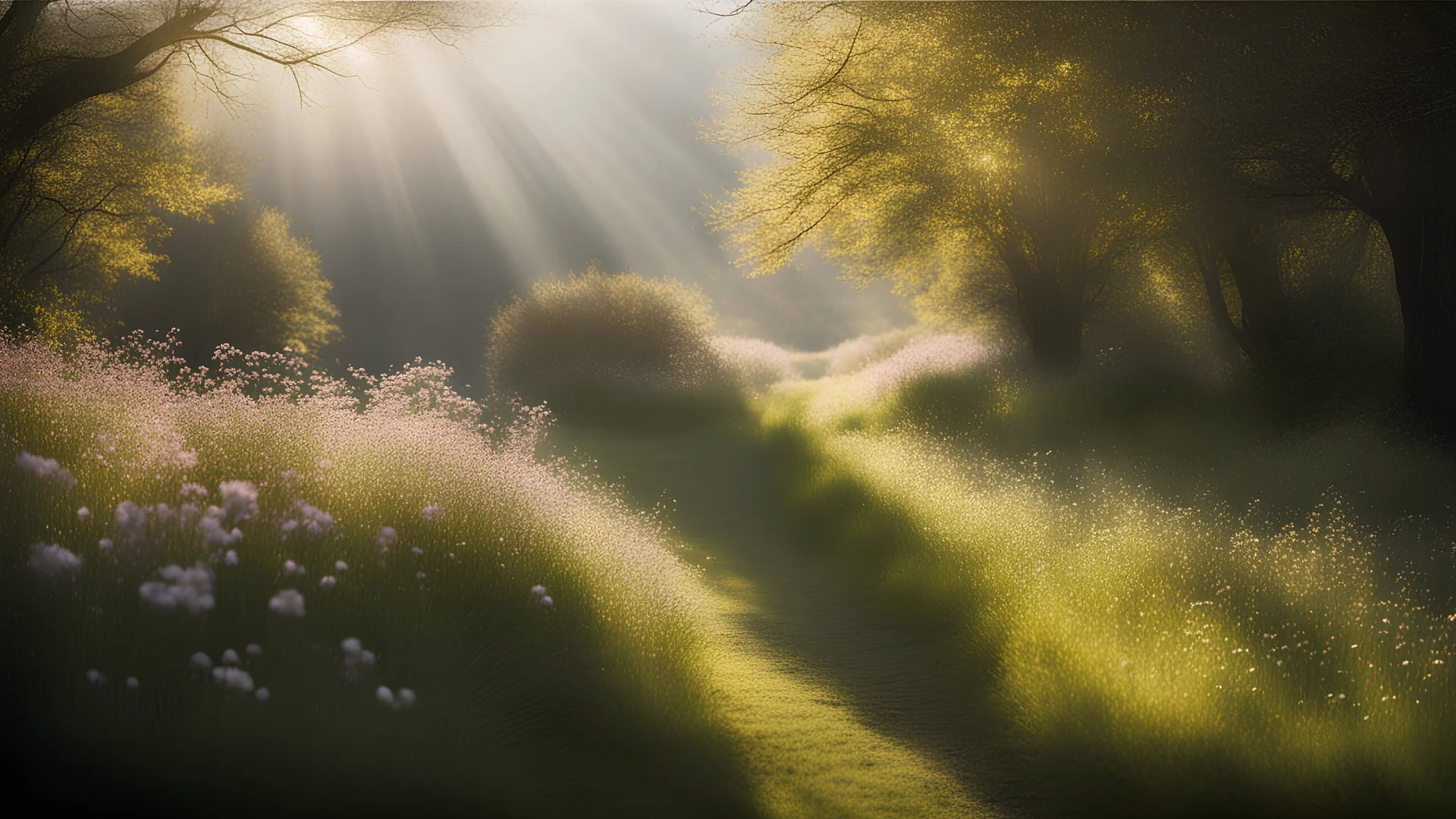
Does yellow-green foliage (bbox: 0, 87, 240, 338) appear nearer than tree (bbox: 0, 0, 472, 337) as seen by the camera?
No

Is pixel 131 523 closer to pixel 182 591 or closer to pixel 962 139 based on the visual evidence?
pixel 182 591

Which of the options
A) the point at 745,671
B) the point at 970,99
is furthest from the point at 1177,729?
the point at 970,99

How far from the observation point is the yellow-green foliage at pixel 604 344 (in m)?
21.2

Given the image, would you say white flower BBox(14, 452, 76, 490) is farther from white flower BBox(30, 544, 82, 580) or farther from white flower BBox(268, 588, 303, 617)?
white flower BBox(268, 588, 303, 617)

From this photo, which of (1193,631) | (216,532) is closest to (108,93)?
(216,532)

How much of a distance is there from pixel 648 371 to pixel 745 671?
15.9m

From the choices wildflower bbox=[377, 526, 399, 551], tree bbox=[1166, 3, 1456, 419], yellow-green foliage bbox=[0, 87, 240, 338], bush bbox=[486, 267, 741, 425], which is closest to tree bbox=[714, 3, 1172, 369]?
tree bbox=[1166, 3, 1456, 419]

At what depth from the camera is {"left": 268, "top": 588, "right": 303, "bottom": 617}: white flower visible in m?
3.63

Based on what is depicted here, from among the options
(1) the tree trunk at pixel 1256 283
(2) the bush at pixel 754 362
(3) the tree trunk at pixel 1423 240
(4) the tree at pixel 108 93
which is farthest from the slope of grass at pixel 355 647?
(2) the bush at pixel 754 362

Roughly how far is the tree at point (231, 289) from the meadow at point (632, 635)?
48.2 feet

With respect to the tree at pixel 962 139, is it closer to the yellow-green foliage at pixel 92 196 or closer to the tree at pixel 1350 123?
the tree at pixel 1350 123

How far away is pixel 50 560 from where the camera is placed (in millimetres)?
3480

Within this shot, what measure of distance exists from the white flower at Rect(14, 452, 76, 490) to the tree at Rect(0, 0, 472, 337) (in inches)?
199

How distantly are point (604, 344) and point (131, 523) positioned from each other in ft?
61.7
